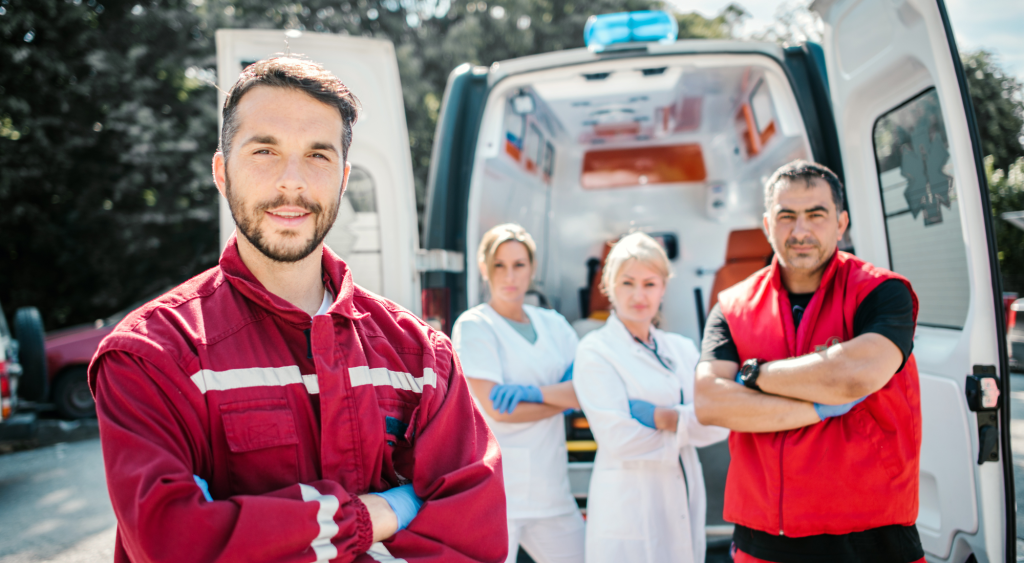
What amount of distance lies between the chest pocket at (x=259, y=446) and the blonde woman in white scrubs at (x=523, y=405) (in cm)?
124

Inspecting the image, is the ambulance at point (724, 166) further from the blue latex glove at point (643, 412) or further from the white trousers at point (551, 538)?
the blue latex glove at point (643, 412)

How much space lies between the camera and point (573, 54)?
2.93 meters

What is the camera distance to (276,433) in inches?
42.2

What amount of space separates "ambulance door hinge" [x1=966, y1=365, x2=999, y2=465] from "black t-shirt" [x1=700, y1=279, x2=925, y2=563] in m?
0.31

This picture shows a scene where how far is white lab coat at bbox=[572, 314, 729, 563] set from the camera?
215 cm

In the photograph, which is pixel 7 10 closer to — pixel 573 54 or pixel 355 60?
pixel 355 60

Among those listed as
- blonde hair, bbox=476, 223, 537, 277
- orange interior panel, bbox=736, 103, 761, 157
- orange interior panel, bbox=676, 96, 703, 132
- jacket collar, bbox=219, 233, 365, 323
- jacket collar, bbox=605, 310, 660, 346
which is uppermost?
orange interior panel, bbox=676, 96, 703, 132

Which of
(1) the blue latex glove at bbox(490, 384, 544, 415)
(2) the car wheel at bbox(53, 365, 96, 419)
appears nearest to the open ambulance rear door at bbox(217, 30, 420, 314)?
(1) the blue latex glove at bbox(490, 384, 544, 415)

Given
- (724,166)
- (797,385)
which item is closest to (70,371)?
(724,166)

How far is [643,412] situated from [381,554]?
129cm

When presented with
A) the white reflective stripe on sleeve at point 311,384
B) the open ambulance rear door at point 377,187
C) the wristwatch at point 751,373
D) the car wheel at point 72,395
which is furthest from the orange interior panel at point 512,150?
the car wheel at point 72,395

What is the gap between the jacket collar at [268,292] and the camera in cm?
116

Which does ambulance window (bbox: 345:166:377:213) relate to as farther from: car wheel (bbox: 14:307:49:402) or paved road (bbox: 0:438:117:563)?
car wheel (bbox: 14:307:49:402)

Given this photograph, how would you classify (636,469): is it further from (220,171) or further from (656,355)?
(220,171)
